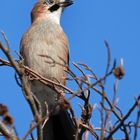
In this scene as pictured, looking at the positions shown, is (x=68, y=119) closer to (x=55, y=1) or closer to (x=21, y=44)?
(x=21, y=44)

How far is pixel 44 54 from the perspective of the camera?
442cm

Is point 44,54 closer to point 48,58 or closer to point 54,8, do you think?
point 48,58

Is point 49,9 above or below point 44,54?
above

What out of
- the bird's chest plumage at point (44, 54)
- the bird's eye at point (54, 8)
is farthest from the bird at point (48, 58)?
the bird's eye at point (54, 8)

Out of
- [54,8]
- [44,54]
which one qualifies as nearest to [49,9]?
[54,8]

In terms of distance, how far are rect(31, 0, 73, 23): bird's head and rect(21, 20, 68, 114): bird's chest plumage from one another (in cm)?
47

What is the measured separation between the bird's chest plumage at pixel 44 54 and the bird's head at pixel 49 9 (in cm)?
47

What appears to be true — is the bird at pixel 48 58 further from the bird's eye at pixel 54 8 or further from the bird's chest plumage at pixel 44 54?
the bird's eye at pixel 54 8

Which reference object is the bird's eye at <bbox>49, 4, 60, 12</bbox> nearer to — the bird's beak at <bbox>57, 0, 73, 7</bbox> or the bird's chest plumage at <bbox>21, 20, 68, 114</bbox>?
the bird's beak at <bbox>57, 0, 73, 7</bbox>

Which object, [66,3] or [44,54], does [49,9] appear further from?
[44,54]

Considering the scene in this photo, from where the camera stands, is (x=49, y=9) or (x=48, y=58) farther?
(x=49, y=9)

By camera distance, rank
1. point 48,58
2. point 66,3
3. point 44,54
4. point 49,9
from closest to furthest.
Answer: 1. point 48,58
2. point 44,54
3. point 66,3
4. point 49,9

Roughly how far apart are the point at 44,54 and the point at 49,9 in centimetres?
103

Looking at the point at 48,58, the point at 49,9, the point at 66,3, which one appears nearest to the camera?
the point at 48,58
